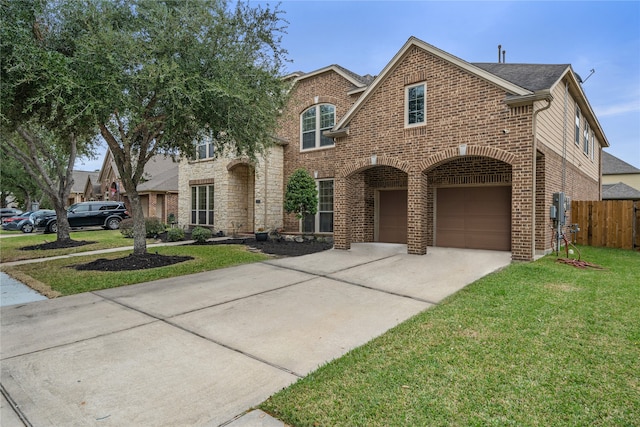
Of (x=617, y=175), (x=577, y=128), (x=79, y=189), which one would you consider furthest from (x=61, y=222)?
(x=617, y=175)

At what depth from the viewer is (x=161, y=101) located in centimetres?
827

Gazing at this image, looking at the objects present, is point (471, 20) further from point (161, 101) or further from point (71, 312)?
point (71, 312)

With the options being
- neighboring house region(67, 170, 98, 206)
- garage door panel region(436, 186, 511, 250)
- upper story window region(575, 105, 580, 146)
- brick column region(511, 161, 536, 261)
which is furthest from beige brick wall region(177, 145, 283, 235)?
neighboring house region(67, 170, 98, 206)

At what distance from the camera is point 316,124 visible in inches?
620

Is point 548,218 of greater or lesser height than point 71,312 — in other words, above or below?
above

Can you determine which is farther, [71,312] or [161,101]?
[161,101]

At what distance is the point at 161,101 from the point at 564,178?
12778 millimetres

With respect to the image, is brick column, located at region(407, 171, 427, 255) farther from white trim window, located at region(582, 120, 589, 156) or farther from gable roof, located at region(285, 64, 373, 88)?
white trim window, located at region(582, 120, 589, 156)

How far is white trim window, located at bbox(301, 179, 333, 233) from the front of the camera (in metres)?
15.1

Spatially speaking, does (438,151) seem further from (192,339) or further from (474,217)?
(192,339)

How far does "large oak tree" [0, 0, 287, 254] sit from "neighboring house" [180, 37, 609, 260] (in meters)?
2.53

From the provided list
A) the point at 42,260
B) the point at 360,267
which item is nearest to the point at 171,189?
the point at 42,260

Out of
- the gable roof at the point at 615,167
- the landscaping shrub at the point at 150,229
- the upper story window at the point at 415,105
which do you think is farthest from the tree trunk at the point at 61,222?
the gable roof at the point at 615,167

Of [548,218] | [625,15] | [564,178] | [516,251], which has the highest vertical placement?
[625,15]
